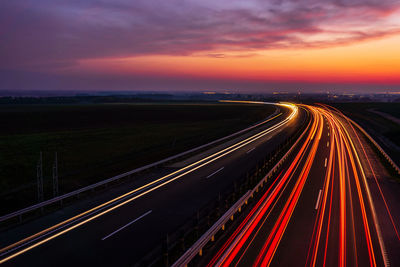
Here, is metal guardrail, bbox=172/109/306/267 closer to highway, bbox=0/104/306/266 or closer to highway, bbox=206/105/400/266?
highway, bbox=206/105/400/266

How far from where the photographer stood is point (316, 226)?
48.7 ft

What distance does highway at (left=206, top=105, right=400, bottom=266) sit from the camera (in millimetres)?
11852

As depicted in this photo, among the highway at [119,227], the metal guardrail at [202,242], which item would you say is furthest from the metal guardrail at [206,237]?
the highway at [119,227]

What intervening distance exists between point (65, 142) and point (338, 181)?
3686 centimetres

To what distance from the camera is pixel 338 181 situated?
2320 cm

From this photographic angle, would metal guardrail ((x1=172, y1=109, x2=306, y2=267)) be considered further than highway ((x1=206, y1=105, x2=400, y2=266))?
No

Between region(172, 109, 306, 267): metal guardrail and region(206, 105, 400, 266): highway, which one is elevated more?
region(172, 109, 306, 267): metal guardrail

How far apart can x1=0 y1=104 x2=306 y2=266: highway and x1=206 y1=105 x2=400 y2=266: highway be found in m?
3.50

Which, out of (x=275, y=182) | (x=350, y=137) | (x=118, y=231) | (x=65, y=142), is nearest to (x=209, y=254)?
(x=118, y=231)

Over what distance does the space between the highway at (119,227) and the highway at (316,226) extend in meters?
3.50

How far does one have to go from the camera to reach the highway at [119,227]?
11.9m

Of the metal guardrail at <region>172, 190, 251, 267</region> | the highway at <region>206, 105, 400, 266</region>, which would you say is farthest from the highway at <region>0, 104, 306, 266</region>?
the highway at <region>206, 105, 400, 266</region>

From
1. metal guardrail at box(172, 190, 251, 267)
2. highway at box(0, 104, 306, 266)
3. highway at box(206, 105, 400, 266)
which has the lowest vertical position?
highway at box(0, 104, 306, 266)

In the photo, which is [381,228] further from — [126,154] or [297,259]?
[126,154]
